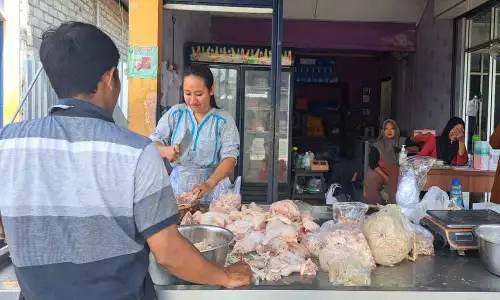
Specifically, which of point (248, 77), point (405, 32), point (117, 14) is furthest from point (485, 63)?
point (117, 14)

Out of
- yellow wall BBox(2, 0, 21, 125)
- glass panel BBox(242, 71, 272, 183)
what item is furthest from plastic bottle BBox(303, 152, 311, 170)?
yellow wall BBox(2, 0, 21, 125)

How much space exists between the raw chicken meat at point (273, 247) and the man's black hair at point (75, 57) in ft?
3.15

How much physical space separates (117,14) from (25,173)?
6.48 metres

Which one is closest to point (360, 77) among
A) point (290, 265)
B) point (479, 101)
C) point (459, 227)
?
point (479, 101)

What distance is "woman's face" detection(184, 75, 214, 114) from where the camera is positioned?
2699 mm

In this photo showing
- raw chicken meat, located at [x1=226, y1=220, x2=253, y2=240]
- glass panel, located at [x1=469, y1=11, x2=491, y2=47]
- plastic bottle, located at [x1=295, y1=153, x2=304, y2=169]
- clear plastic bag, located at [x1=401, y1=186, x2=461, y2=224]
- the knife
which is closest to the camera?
raw chicken meat, located at [x1=226, y1=220, x2=253, y2=240]

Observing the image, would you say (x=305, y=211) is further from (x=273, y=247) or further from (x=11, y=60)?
(x=11, y=60)

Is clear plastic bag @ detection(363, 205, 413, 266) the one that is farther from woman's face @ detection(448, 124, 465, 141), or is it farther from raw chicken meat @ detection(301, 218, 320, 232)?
woman's face @ detection(448, 124, 465, 141)

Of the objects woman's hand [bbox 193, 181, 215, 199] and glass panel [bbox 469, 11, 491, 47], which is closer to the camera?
woman's hand [bbox 193, 181, 215, 199]

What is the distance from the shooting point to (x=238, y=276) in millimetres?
1422

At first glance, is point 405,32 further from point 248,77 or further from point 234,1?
point 234,1

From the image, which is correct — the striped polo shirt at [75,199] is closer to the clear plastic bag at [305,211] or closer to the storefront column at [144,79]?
the clear plastic bag at [305,211]

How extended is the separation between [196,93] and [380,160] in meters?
3.58

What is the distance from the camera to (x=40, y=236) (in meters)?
1.04
